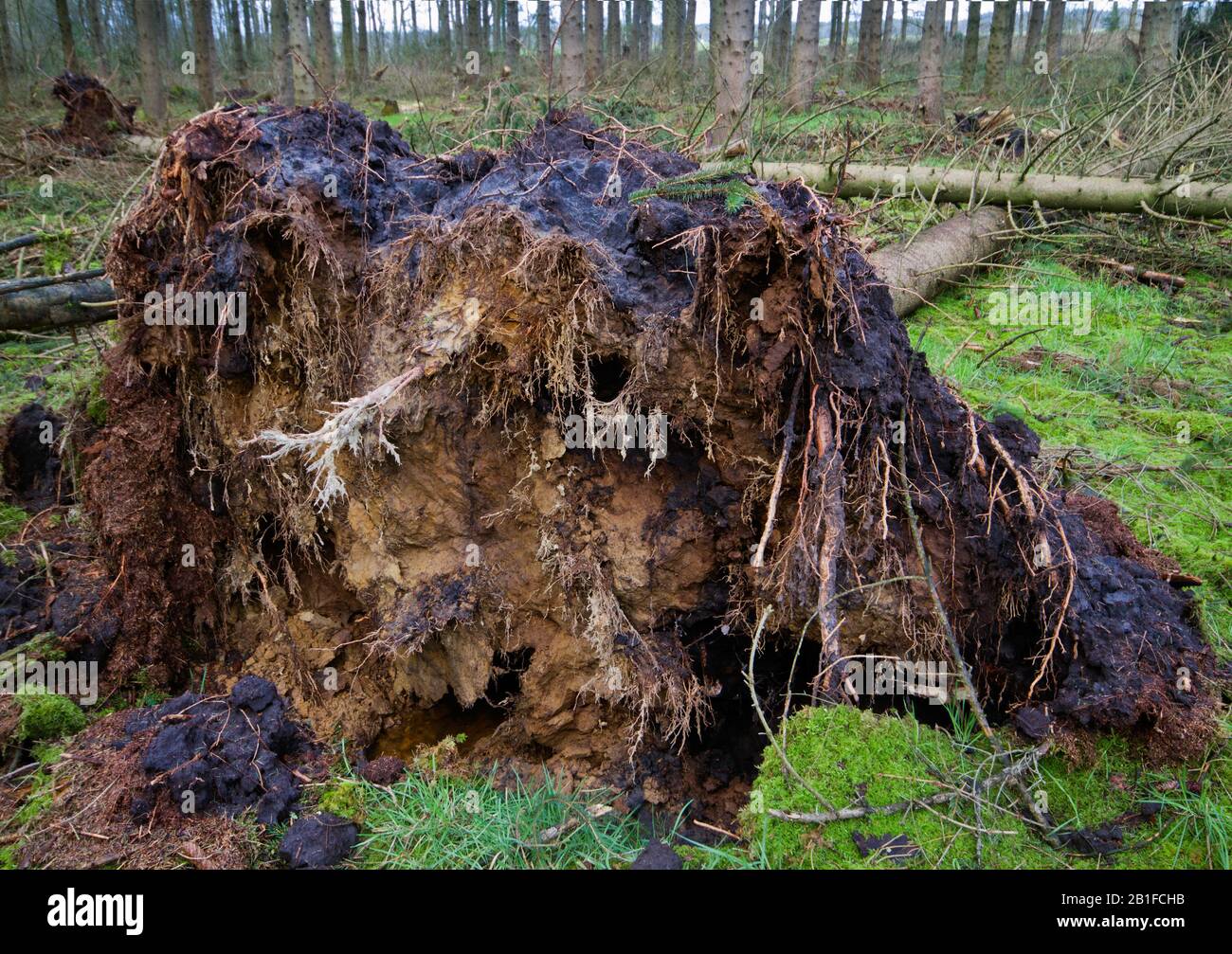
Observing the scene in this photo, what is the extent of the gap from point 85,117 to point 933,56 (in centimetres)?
1332

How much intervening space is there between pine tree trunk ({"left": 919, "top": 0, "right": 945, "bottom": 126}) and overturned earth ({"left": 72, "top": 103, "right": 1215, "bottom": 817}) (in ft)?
34.6

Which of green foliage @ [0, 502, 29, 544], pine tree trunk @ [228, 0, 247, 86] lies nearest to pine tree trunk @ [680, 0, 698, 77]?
pine tree trunk @ [228, 0, 247, 86]

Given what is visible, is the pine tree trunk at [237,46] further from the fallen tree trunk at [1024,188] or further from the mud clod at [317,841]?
the mud clod at [317,841]

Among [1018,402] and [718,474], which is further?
[1018,402]

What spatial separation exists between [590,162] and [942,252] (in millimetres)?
4914

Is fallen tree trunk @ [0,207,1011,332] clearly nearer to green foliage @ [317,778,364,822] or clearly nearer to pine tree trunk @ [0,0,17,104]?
green foliage @ [317,778,364,822]

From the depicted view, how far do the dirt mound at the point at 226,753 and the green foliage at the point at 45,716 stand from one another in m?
0.48

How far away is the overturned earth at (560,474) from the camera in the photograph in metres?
3.01

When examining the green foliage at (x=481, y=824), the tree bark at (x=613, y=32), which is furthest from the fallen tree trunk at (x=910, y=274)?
the tree bark at (x=613, y=32)

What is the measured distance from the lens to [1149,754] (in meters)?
2.75

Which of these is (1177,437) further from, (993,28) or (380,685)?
(993,28)

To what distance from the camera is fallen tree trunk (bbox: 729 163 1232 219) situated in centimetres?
672
